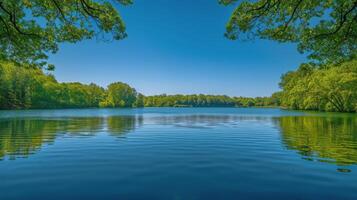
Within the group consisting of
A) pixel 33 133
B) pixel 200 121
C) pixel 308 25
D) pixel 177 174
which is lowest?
pixel 33 133

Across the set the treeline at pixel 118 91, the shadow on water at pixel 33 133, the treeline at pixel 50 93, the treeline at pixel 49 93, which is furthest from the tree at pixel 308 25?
the treeline at pixel 49 93

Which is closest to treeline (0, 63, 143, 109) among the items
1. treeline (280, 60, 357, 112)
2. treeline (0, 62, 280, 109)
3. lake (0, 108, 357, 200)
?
treeline (0, 62, 280, 109)

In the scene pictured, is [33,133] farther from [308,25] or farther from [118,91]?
[118,91]

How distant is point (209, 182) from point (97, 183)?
3.28m

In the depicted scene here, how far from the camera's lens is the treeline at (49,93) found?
86.5 metres

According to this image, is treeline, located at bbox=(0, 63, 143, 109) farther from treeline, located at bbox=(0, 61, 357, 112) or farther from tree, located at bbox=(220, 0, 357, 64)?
tree, located at bbox=(220, 0, 357, 64)

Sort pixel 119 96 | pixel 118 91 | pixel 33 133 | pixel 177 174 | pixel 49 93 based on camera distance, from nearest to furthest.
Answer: pixel 177 174 < pixel 33 133 < pixel 49 93 < pixel 119 96 < pixel 118 91

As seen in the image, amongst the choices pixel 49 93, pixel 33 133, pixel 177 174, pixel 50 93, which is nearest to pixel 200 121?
pixel 33 133

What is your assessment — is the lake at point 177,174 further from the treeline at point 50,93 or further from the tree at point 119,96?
the tree at point 119,96

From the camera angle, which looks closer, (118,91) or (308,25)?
(308,25)

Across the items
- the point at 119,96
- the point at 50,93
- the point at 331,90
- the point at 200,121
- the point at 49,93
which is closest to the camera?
the point at 200,121

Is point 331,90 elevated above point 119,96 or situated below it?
below

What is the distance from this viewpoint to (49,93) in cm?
11562

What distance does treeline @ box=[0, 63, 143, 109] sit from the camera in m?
86.5
